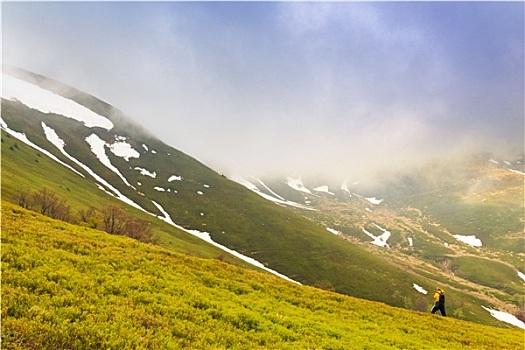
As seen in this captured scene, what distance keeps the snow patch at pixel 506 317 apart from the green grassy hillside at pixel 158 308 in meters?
181

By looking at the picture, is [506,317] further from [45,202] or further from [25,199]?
[25,199]

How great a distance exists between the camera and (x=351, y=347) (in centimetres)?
1794

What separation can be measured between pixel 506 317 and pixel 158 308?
217008 millimetres

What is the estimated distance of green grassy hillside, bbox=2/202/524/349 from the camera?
1208 centimetres

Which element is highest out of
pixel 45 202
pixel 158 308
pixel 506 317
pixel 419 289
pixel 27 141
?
pixel 506 317

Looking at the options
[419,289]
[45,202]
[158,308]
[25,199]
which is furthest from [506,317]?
[25,199]

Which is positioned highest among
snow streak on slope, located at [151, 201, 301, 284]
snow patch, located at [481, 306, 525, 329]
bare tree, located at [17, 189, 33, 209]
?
snow patch, located at [481, 306, 525, 329]

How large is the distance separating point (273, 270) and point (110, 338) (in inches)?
5462

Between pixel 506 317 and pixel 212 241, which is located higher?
pixel 506 317

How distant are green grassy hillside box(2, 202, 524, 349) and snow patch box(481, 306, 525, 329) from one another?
180970 millimetres

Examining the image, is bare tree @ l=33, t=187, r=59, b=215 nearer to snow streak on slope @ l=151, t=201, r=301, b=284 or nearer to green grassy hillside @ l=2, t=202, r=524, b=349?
green grassy hillside @ l=2, t=202, r=524, b=349

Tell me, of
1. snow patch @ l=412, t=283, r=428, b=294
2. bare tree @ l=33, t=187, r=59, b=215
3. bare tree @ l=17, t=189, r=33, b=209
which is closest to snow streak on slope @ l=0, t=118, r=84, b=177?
bare tree @ l=17, t=189, r=33, b=209

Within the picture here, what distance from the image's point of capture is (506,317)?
562 feet

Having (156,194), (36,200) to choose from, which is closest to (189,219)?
(156,194)
